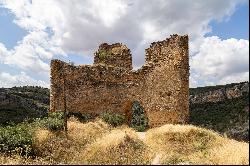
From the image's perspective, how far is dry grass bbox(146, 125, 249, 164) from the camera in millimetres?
13047

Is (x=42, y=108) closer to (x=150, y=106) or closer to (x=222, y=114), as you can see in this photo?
(x=222, y=114)

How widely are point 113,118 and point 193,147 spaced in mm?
10649

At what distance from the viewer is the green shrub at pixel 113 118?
26.8m

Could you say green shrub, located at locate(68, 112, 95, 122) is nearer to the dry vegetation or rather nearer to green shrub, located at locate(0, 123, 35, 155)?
the dry vegetation

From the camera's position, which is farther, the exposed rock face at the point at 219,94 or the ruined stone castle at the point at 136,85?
the exposed rock face at the point at 219,94

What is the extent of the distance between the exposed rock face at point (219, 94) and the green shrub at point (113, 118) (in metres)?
60.8

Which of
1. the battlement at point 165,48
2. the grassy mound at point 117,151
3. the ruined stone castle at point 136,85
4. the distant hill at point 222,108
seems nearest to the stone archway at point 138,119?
the ruined stone castle at point 136,85

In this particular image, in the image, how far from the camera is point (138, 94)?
2805 centimetres

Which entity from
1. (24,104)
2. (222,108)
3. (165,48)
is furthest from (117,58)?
(222,108)

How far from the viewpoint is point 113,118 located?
1067 inches

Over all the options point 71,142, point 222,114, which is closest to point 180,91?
point 71,142

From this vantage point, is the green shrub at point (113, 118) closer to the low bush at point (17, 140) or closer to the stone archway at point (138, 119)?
the stone archway at point (138, 119)

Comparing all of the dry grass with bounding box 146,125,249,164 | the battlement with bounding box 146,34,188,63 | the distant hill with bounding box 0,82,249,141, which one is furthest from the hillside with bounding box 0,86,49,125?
the dry grass with bounding box 146,125,249,164

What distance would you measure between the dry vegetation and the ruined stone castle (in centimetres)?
490
